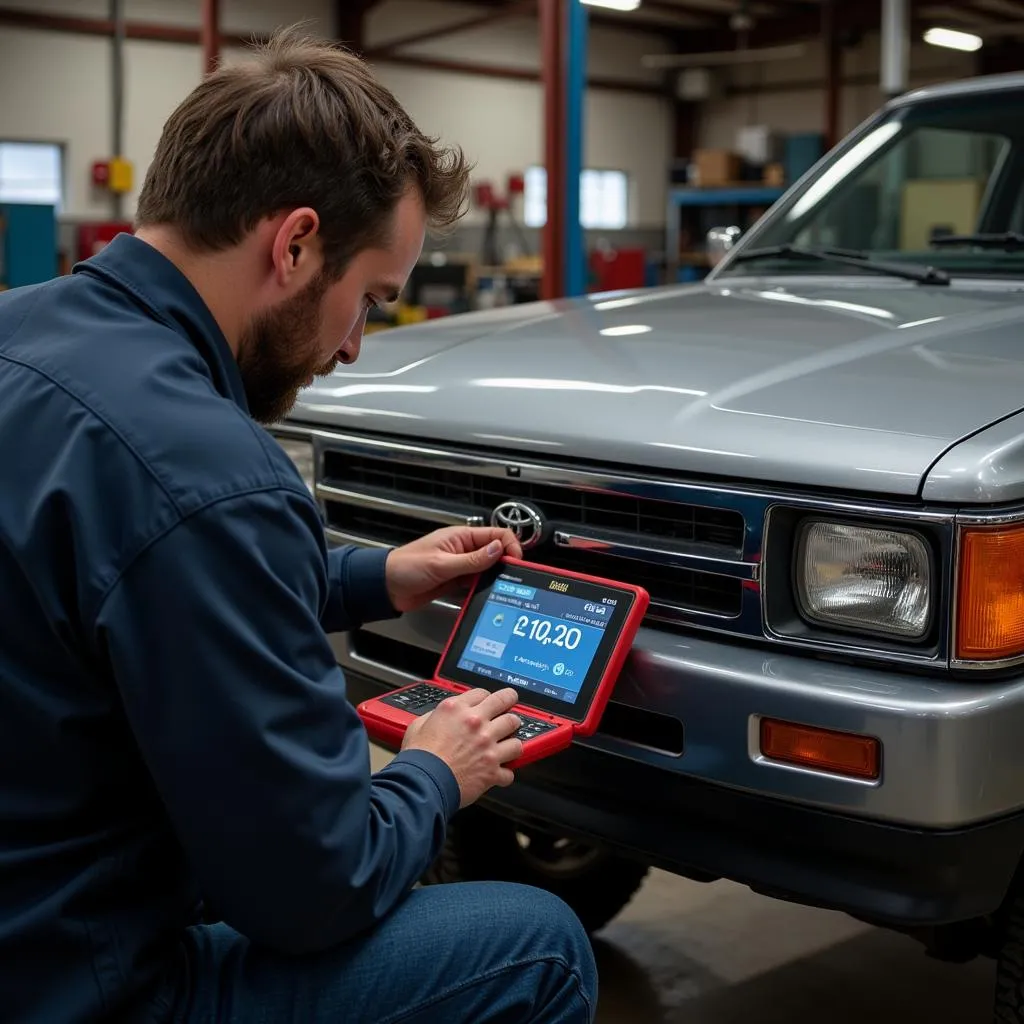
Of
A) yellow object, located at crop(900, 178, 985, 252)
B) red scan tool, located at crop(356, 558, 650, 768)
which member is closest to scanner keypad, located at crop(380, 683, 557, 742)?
red scan tool, located at crop(356, 558, 650, 768)

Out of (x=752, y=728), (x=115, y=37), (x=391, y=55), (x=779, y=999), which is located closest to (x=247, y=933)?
→ (x=752, y=728)

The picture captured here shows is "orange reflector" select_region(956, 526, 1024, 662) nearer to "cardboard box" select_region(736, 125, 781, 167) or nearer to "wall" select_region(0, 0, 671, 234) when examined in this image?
"wall" select_region(0, 0, 671, 234)

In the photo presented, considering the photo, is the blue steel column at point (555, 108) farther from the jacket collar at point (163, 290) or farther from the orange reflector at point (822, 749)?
the jacket collar at point (163, 290)

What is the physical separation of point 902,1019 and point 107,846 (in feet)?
5.28

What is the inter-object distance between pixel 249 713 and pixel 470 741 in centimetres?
37

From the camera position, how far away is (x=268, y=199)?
1.25 metres

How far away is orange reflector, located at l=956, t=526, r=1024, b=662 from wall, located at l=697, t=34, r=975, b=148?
56.8 feet

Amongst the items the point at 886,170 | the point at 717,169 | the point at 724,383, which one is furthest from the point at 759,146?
the point at 724,383

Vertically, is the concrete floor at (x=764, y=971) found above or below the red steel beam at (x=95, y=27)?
below

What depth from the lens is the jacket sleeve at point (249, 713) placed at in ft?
3.60

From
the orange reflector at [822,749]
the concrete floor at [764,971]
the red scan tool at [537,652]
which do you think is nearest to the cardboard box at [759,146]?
the concrete floor at [764,971]

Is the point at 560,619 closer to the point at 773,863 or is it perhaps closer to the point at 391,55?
the point at 773,863

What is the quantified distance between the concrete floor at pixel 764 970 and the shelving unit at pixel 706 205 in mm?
10995

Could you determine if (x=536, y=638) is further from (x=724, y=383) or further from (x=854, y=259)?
(x=854, y=259)
